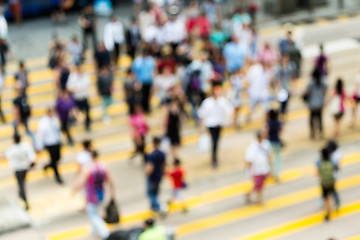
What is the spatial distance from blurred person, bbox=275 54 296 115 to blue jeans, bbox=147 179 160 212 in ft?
16.5

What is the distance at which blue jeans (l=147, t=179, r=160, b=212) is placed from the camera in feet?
36.9

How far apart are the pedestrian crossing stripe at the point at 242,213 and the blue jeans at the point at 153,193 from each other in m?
0.55

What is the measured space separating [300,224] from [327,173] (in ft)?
3.95

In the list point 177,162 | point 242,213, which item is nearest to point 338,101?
point 242,213

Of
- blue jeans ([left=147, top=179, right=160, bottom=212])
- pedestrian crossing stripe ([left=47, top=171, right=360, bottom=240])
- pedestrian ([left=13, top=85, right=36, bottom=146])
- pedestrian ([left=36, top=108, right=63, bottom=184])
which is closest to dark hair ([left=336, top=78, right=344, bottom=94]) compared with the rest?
pedestrian crossing stripe ([left=47, top=171, right=360, bottom=240])

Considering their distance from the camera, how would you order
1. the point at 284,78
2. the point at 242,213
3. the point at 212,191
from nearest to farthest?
the point at 242,213, the point at 212,191, the point at 284,78

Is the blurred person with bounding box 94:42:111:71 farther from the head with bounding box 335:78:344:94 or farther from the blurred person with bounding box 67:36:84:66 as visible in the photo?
the head with bounding box 335:78:344:94

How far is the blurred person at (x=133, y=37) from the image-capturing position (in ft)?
59.1

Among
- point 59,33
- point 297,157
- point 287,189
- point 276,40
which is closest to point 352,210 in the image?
point 287,189

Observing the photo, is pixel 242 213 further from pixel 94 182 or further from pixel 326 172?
pixel 94 182

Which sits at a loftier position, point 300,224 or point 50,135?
point 50,135

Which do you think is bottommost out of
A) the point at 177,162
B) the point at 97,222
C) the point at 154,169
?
the point at 97,222

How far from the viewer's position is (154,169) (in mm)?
11070

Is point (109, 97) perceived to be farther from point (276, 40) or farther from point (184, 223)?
point (276, 40)
